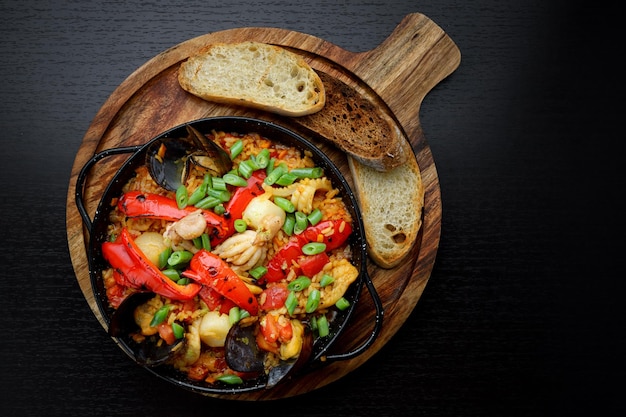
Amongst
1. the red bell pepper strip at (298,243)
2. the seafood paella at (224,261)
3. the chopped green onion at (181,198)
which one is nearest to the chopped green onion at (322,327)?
the seafood paella at (224,261)

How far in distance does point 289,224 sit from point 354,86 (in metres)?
1.07

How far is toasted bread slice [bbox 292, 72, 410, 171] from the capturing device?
3.53 meters

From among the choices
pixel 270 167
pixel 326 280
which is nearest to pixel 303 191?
pixel 270 167

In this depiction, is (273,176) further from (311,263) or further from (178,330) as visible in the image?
(178,330)

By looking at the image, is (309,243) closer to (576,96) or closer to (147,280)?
(147,280)

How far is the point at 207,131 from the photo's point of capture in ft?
11.4

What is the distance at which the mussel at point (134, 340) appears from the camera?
3.14m

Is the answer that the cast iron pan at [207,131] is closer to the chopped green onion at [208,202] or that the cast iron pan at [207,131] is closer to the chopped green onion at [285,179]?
the chopped green onion at [285,179]

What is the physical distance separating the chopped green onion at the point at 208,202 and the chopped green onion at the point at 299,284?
0.62m

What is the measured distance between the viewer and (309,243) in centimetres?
328

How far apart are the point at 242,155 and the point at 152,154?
523mm

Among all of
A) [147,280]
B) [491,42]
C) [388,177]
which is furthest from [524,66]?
[147,280]

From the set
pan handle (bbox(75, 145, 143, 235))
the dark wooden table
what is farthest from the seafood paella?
the dark wooden table

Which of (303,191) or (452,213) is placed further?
(452,213)
